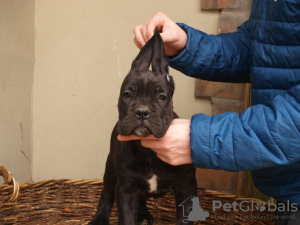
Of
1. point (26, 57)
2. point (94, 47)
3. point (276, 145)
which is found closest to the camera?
point (276, 145)

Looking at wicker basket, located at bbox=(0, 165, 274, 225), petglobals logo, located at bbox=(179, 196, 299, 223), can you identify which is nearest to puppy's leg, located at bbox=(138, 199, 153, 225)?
wicker basket, located at bbox=(0, 165, 274, 225)

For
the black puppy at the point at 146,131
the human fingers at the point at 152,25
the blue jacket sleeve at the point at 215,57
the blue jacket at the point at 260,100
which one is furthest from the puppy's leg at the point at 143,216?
the human fingers at the point at 152,25

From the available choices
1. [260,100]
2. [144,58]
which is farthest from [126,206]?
[260,100]

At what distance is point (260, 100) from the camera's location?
6.77ft

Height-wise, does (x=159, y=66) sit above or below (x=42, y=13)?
below

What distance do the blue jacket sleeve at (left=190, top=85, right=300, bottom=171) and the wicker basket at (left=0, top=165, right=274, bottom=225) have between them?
1114 millimetres

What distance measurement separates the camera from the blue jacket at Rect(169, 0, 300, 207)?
1.51 m

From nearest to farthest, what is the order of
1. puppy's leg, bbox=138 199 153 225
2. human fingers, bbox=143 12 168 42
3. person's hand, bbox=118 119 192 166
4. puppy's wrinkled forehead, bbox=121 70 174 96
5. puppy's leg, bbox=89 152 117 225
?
person's hand, bbox=118 119 192 166 → puppy's wrinkled forehead, bbox=121 70 174 96 → human fingers, bbox=143 12 168 42 → puppy's leg, bbox=89 152 117 225 → puppy's leg, bbox=138 199 153 225

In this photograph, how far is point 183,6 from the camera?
3387 mm

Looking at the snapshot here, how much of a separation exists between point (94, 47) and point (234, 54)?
146 centimetres

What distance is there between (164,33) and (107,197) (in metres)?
1.14

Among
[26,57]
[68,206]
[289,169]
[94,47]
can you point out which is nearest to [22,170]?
[68,206]

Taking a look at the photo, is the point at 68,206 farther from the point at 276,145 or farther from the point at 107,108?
the point at 276,145

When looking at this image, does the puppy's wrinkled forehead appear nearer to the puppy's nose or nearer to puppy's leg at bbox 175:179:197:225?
the puppy's nose
